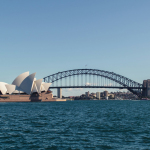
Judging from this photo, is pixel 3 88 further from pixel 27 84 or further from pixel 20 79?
pixel 27 84

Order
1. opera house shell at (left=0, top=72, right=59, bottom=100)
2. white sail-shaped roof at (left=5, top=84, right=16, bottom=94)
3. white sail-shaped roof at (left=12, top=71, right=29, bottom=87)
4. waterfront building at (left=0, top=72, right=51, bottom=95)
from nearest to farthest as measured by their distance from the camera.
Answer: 1. white sail-shaped roof at (left=12, top=71, right=29, bottom=87)
2. waterfront building at (left=0, top=72, right=51, bottom=95)
3. opera house shell at (left=0, top=72, right=59, bottom=100)
4. white sail-shaped roof at (left=5, top=84, right=16, bottom=94)

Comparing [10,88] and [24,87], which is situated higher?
[24,87]

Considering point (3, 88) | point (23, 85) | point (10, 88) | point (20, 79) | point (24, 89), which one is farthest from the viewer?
point (3, 88)

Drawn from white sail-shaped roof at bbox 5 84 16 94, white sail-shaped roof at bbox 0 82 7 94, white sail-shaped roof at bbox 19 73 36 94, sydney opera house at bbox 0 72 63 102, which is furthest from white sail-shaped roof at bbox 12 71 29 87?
white sail-shaped roof at bbox 0 82 7 94

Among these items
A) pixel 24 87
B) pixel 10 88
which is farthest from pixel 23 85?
pixel 10 88

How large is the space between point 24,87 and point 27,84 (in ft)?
9.47

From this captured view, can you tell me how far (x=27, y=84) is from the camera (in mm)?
116312

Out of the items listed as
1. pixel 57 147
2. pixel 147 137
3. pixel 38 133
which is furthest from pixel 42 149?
pixel 147 137

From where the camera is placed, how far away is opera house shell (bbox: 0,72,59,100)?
4512 inches

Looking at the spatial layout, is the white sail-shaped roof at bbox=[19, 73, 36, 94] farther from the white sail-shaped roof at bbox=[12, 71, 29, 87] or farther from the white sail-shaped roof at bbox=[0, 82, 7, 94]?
the white sail-shaped roof at bbox=[0, 82, 7, 94]

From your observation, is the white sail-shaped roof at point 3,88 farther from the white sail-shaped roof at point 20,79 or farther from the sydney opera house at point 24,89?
the white sail-shaped roof at point 20,79

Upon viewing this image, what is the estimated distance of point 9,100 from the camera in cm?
12275

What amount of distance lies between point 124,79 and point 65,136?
153 m

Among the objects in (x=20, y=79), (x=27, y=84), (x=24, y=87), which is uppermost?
(x=20, y=79)
